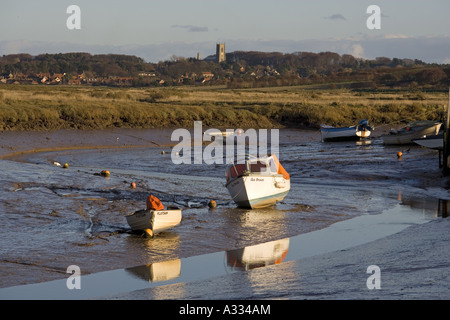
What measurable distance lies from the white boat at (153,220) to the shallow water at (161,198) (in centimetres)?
26

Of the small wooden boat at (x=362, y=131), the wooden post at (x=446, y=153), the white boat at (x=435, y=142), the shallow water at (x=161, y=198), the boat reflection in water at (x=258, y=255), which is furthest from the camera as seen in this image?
the small wooden boat at (x=362, y=131)

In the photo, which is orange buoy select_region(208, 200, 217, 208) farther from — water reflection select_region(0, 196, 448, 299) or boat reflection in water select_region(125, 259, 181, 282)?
boat reflection in water select_region(125, 259, 181, 282)

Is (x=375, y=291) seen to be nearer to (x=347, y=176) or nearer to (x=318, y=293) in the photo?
(x=318, y=293)

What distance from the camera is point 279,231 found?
19.6m

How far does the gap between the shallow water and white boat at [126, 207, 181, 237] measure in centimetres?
26

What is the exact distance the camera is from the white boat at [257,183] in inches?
876

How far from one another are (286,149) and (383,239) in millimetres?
25798

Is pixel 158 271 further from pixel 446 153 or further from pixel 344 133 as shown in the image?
pixel 344 133

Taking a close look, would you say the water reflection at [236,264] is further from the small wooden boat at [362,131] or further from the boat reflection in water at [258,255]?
the small wooden boat at [362,131]

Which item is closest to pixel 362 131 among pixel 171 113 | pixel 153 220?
pixel 171 113

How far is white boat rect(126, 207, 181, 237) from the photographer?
1775 cm

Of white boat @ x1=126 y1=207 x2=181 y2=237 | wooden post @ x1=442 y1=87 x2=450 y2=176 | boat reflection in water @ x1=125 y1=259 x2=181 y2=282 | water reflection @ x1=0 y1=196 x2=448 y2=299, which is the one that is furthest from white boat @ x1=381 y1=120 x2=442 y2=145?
boat reflection in water @ x1=125 y1=259 x2=181 y2=282

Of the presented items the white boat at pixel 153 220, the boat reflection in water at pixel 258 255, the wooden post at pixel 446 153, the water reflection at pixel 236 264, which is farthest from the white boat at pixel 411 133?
the white boat at pixel 153 220

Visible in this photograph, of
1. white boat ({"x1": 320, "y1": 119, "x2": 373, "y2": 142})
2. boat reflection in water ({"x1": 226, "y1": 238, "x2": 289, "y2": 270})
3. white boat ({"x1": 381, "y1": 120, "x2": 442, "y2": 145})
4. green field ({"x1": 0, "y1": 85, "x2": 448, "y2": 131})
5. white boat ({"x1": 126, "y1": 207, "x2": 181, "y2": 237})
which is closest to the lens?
boat reflection in water ({"x1": 226, "y1": 238, "x2": 289, "y2": 270})
